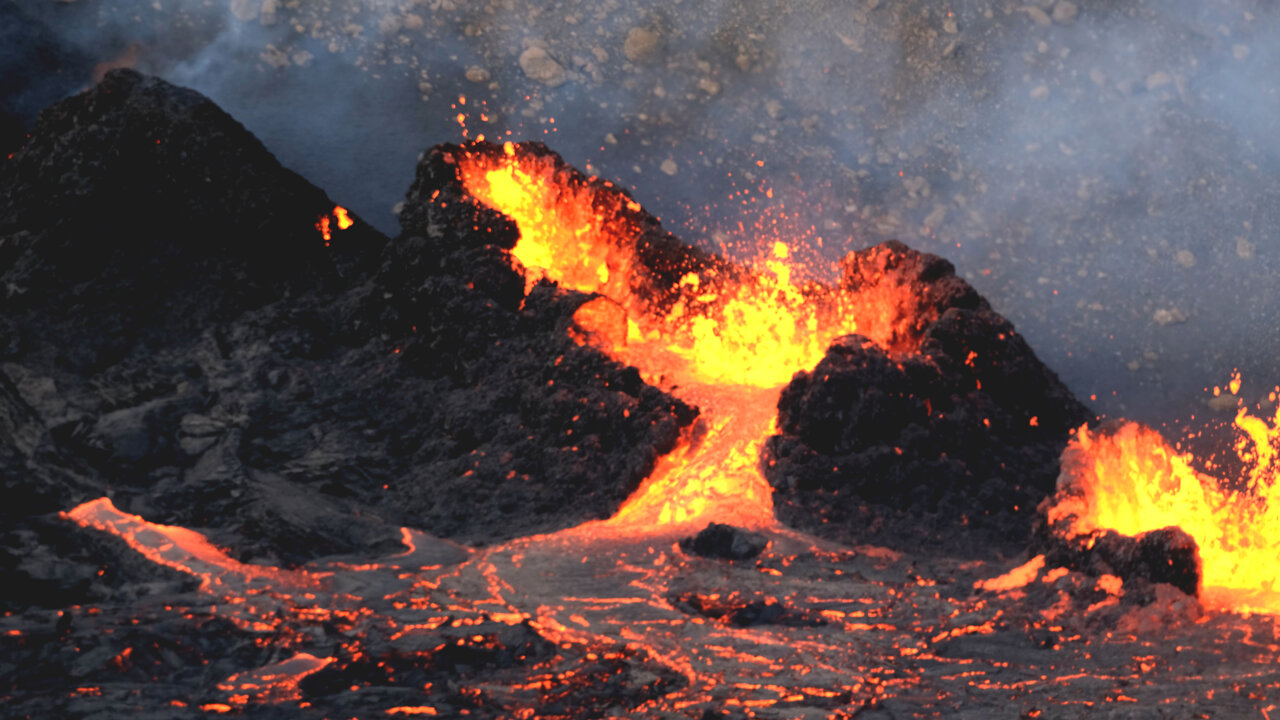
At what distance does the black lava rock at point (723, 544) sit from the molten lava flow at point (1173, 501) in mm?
1777

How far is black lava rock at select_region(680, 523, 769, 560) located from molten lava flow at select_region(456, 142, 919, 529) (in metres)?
0.95

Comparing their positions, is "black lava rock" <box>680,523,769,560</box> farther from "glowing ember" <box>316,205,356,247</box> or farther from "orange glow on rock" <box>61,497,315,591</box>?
"glowing ember" <box>316,205,356,247</box>

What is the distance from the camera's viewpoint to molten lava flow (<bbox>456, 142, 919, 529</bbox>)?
9516mm

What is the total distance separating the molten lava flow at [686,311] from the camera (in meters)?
9.52

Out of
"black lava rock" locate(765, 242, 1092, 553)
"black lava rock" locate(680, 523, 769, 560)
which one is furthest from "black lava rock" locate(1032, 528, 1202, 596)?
"black lava rock" locate(680, 523, 769, 560)

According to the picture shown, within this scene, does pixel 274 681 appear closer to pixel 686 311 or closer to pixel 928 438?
pixel 928 438

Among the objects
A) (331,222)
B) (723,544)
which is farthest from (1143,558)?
(331,222)

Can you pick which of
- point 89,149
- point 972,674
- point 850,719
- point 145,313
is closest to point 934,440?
point 972,674

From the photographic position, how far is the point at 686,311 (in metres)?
11.0

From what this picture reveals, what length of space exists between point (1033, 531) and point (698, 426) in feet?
8.40

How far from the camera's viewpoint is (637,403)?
964cm

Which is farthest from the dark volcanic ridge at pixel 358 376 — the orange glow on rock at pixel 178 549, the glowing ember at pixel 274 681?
the glowing ember at pixel 274 681

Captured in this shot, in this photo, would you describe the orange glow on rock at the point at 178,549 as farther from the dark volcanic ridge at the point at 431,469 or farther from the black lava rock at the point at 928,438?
the black lava rock at the point at 928,438

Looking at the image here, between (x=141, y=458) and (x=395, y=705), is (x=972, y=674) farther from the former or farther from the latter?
(x=141, y=458)
